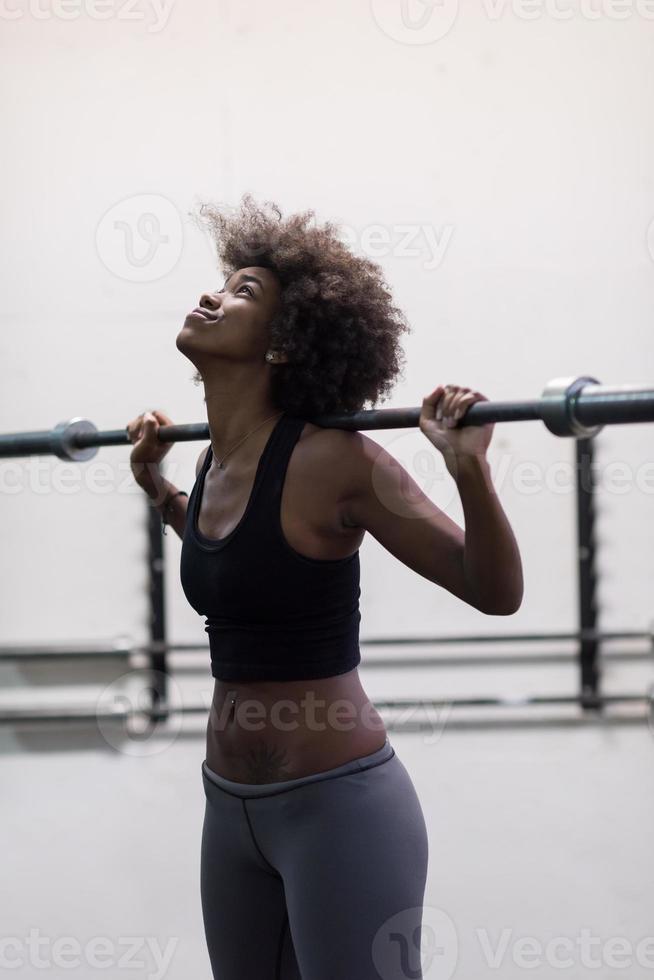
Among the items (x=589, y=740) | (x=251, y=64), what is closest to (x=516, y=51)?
(x=251, y=64)

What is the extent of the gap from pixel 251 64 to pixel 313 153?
0.77 ft

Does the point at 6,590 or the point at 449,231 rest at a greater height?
the point at 449,231

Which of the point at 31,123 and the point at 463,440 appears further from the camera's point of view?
the point at 31,123

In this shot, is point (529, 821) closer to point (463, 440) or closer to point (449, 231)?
point (449, 231)

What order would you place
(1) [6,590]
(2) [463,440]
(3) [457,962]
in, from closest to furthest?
(2) [463,440]
(3) [457,962]
(1) [6,590]

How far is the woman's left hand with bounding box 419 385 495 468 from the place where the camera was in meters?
0.86

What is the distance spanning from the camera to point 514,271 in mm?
2186

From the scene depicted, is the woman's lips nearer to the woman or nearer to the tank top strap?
the woman

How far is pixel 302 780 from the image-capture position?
3.08 ft

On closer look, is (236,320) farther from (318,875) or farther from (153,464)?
(318,875)

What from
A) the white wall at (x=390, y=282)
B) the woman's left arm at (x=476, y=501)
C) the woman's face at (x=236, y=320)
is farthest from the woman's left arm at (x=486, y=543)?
the white wall at (x=390, y=282)

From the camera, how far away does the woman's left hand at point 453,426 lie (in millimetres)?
858

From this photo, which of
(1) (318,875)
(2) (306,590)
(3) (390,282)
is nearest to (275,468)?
(2) (306,590)

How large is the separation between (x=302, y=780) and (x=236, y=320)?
0.46 m
